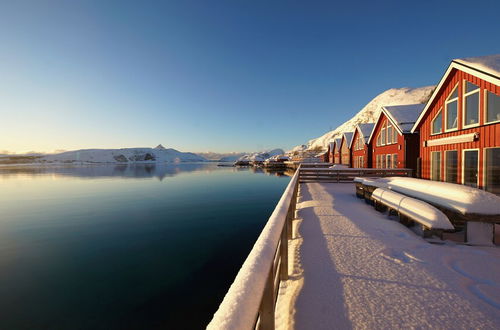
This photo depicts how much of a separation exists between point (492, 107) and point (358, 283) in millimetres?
10318

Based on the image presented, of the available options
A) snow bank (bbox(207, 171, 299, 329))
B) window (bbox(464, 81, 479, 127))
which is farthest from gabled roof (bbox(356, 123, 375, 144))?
snow bank (bbox(207, 171, 299, 329))

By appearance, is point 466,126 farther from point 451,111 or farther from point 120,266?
point 120,266

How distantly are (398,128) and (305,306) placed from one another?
17504mm

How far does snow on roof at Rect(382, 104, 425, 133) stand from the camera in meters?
16.1

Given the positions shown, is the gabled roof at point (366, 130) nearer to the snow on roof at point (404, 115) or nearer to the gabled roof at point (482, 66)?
the snow on roof at point (404, 115)

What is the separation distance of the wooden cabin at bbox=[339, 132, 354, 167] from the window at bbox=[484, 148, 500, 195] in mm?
21546

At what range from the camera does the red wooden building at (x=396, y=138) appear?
51.9ft

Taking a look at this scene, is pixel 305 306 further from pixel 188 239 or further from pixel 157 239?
pixel 157 239

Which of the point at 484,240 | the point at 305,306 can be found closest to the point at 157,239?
the point at 305,306

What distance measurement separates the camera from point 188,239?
29.8ft

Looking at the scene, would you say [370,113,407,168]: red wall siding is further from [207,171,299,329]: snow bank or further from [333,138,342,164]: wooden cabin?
[207,171,299,329]: snow bank

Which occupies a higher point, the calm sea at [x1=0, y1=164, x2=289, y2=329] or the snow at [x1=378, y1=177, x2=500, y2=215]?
the snow at [x1=378, y1=177, x2=500, y2=215]

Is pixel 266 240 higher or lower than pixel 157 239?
higher

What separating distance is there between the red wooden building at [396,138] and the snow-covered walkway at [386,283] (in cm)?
1254
